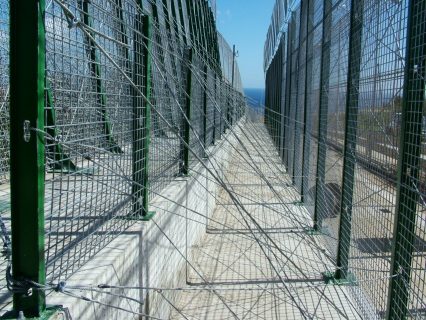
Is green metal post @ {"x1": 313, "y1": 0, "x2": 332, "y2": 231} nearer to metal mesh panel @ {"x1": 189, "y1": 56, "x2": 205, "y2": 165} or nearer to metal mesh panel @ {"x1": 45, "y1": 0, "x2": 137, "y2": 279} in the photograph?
metal mesh panel @ {"x1": 189, "y1": 56, "x2": 205, "y2": 165}

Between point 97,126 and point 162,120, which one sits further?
point 162,120

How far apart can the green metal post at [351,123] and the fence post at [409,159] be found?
114cm

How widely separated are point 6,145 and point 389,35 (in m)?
3.50

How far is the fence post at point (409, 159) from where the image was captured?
2441 mm

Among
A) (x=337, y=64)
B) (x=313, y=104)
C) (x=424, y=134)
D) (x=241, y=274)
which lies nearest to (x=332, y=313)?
(x=241, y=274)

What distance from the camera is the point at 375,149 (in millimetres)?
3318

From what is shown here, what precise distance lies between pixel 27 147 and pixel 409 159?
1840mm

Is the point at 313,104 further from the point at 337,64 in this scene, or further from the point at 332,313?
the point at 332,313

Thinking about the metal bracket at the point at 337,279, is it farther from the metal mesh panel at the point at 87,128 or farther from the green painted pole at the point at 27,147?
the green painted pole at the point at 27,147

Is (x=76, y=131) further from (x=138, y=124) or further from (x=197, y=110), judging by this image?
(x=197, y=110)

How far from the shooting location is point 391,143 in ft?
9.62

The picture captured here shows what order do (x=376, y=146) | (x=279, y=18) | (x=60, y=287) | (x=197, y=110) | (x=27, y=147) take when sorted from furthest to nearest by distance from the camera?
(x=279, y=18)
(x=197, y=110)
(x=376, y=146)
(x=60, y=287)
(x=27, y=147)

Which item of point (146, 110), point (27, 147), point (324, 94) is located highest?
point (324, 94)

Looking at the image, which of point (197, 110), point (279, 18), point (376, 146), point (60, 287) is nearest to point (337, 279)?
point (376, 146)
